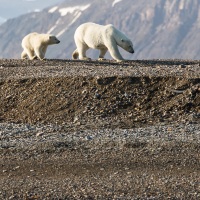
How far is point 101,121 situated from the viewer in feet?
55.7

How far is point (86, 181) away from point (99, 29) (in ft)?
53.0

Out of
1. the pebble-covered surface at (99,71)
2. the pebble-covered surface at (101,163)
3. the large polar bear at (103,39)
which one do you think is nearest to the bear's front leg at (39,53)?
the large polar bear at (103,39)

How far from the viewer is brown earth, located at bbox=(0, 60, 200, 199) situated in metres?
11.3

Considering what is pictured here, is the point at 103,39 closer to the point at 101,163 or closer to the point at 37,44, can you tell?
the point at 37,44

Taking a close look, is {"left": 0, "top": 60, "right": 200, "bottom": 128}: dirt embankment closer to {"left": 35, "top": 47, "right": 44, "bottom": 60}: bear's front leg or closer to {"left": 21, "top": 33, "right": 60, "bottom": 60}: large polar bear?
{"left": 35, "top": 47, "right": 44, "bottom": 60}: bear's front leg

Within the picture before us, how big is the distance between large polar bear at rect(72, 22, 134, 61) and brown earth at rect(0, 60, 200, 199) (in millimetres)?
1202

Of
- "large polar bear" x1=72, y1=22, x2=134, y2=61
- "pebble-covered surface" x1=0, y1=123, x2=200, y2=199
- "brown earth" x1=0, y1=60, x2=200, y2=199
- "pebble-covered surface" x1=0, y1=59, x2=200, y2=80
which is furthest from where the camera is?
"large polar bear" x1=72, y1=22, x2=134, y2=61

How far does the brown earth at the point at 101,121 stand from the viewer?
11281 mm

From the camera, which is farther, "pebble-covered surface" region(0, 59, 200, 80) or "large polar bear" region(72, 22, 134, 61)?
"large polar bear" region(72, 22, 134, 61)

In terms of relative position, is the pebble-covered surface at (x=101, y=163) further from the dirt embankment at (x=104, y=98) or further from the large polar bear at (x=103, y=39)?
the large polar bear at (x=103, y=39)

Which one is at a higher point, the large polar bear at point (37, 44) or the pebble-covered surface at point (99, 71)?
the large polar bear at point (37, 44)

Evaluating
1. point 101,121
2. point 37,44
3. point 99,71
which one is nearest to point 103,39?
point 37,44

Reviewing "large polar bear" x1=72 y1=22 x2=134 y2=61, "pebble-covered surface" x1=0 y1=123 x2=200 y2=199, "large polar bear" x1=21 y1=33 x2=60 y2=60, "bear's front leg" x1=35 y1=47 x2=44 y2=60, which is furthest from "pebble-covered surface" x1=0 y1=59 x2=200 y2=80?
"large polar bear" x1=21 y1=33 x2=60 y2=60

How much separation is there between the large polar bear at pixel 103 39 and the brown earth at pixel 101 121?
3.94 ft
